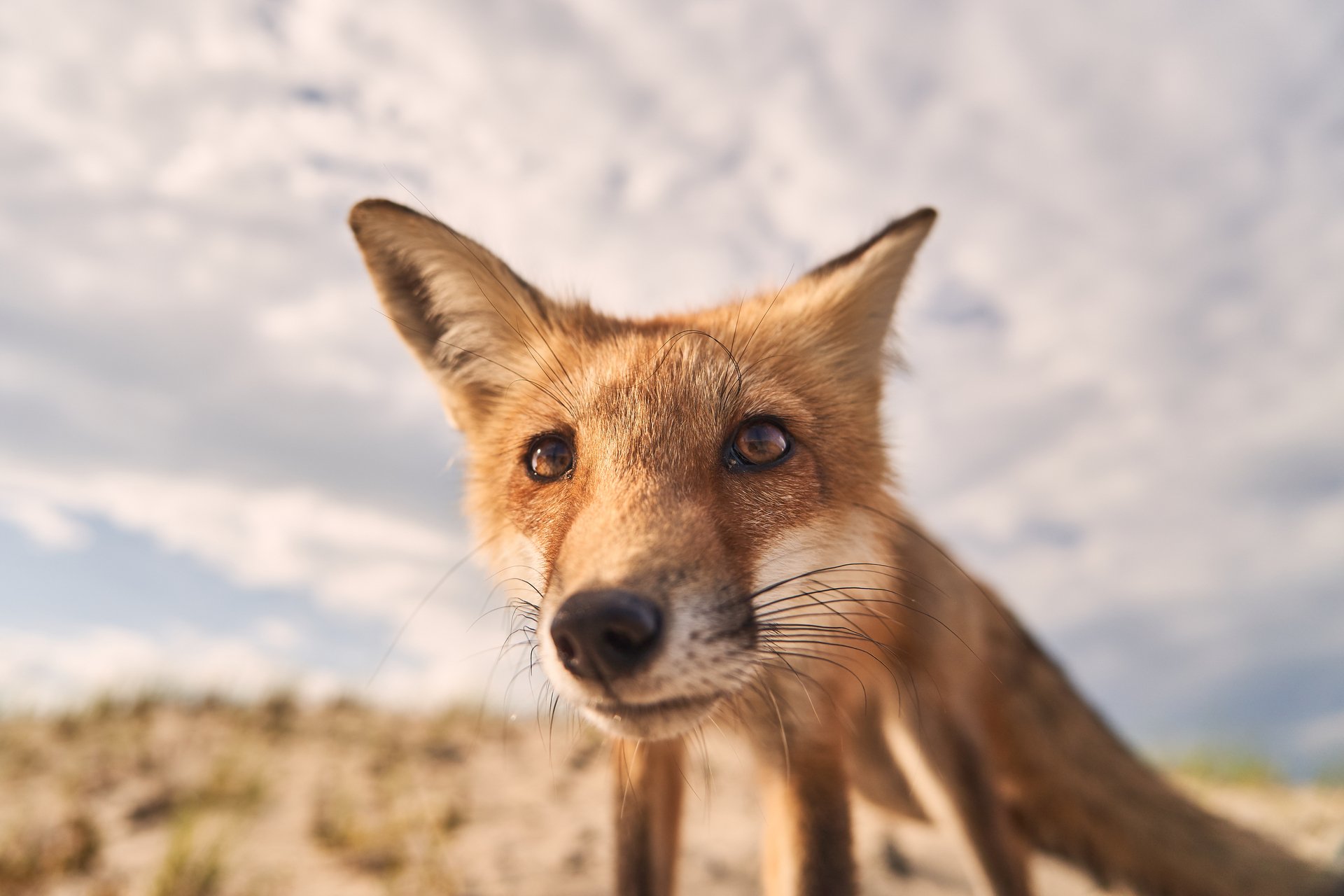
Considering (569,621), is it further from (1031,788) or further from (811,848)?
(1031,788)

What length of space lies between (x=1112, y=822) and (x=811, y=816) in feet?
7.62

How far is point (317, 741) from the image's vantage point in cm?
770

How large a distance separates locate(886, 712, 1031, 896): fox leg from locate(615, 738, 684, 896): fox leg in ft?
3.92

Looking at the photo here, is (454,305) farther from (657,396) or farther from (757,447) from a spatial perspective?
(757,447)

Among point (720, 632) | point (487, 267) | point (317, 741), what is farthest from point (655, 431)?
point (317, 741)

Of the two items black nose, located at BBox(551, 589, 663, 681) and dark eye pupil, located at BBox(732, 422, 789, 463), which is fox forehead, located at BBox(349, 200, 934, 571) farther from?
black nose, located at BBox(551, 589, 663, 681)

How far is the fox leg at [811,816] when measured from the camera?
8.51ft

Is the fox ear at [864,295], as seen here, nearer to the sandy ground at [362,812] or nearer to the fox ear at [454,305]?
the fox ear at [454,305]

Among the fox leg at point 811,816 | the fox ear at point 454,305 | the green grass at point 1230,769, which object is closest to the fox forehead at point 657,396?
the fox ear at point 454,305

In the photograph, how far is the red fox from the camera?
1.94 meters

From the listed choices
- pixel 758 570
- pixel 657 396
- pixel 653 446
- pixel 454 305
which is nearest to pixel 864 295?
A: pixel 657 396

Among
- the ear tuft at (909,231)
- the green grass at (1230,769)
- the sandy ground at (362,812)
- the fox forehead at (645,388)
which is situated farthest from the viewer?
the green grass at (1230,769)

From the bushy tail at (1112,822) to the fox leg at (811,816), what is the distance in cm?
163

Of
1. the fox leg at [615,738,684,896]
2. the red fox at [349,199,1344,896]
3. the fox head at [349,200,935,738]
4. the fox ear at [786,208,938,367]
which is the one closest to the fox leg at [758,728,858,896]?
the red fox at [349,199,1344,896]
